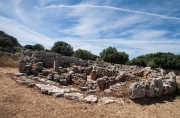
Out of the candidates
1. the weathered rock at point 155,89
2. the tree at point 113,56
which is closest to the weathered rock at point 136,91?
the weathered rock at point 155,89

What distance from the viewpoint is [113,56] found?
61031mm

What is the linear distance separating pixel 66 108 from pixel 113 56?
181ft

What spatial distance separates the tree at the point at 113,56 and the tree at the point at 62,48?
16.9 meters

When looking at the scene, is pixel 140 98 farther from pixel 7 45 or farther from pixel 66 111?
pixel 7 45

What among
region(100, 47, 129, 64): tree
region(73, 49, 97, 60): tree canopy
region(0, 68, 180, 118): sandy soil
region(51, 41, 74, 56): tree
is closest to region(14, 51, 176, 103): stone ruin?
region(0, 68, 180, 118): sandy soil

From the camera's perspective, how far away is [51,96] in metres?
8.73

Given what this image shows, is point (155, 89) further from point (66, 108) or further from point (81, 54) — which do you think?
point (81, 54)

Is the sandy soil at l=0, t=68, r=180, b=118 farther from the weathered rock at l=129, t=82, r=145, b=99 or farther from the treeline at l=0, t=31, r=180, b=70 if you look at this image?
the treeline at l=0, t=31, r=180, b=70

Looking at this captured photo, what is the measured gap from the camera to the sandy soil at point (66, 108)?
648 centimetres

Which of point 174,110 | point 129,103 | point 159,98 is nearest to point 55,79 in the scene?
point 129,103

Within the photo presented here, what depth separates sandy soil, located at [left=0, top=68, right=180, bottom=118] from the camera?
6484mm

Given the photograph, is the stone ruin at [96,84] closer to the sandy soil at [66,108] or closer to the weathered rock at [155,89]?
the weathered rock at [155,89]

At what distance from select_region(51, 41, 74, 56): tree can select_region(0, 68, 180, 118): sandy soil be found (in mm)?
A: 58471

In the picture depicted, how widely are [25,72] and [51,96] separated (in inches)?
282
